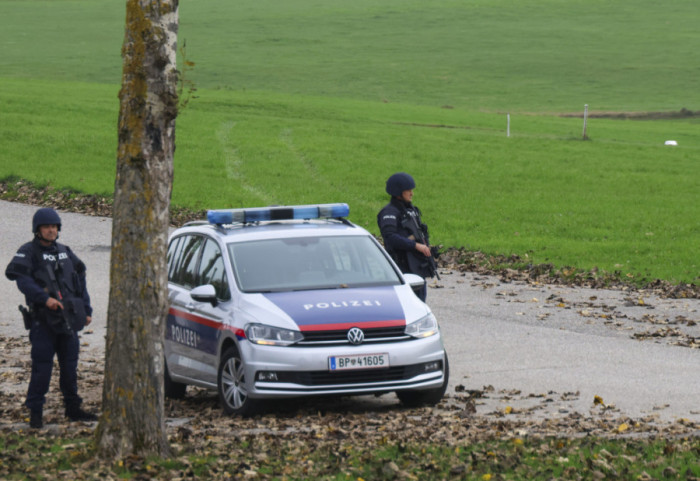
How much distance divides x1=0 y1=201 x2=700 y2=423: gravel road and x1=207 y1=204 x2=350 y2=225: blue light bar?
2180 millimetres

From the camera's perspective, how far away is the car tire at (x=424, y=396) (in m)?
10.6

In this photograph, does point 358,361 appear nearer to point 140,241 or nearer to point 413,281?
point 413,281

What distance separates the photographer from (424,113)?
60.3 m

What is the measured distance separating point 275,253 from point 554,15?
107 m

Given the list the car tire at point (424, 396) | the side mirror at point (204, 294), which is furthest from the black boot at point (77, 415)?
the car tire at point (424, 396)

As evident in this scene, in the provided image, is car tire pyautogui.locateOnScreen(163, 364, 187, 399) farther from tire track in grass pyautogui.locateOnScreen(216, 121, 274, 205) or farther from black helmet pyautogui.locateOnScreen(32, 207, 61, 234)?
tire track in grass pyautogui.locateOnScreen(216, 121, 274, 205)

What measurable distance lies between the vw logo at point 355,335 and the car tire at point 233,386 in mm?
961

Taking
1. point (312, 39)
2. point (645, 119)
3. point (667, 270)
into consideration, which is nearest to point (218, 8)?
point (312, 39)

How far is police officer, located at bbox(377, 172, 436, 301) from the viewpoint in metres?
12.6

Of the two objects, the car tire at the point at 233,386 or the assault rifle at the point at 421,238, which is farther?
the assault rifle at the point at 421,238

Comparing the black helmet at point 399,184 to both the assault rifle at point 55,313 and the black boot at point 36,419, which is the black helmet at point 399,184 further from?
the black boot at point 36,419

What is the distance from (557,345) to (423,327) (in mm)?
3935

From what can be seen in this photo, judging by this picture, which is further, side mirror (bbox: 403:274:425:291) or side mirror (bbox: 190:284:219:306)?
side mirror (bbox: 403:274:425:291)

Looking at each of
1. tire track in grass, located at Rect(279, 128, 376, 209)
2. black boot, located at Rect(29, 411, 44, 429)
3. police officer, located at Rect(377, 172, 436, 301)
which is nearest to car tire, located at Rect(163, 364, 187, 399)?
black boot, located at Rect(29, 411, 44, 429)
